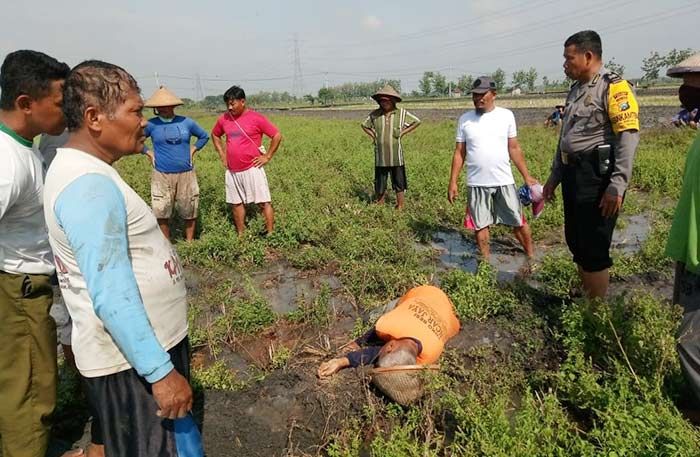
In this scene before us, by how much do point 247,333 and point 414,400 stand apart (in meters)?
1.65

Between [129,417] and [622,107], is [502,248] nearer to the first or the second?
[622,107]

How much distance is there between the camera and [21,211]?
218 centimetres

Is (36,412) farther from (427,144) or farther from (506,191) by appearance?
(427,144)

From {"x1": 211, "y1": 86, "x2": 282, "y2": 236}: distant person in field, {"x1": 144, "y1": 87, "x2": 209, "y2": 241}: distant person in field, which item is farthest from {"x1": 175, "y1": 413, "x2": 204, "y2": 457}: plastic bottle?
{"x1": 144, "y1": 87, "x2": 209, "y2": 241}: distant person in field

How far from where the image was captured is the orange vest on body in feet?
9.63

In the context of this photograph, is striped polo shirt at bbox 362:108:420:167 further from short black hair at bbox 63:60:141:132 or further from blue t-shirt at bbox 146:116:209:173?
short black hair at bbox 63:60:141:132

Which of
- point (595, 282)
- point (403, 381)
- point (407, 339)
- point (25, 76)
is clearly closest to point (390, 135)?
point (595, 282)

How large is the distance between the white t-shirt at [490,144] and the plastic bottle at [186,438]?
362 centimetres

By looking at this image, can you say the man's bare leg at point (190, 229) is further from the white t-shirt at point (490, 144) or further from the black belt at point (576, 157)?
the black belt at point (576, 157)

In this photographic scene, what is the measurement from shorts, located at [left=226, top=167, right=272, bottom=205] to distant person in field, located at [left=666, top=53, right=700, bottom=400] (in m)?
4.39

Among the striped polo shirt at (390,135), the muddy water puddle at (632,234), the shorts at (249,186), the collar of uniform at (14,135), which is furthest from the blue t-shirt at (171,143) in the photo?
the muddy water puddle at (632,234)

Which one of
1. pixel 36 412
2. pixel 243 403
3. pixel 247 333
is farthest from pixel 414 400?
pixel 36 412

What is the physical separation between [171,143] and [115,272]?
4446 mm

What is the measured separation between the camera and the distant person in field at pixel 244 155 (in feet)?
18.4
